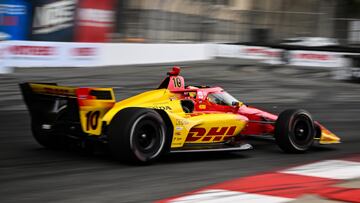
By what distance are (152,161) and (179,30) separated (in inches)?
704

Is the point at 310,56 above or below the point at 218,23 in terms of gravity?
below

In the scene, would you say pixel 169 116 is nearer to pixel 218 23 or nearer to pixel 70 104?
pixel 70 104

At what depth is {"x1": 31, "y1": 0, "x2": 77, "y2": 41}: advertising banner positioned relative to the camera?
19266 millimetres

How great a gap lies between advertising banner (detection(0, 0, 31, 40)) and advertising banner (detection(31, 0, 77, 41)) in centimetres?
28

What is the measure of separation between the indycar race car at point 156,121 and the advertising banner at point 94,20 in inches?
514

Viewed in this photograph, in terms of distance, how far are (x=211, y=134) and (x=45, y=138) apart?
6.65ft

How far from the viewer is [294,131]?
792cm

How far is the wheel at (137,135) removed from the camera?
6.40m

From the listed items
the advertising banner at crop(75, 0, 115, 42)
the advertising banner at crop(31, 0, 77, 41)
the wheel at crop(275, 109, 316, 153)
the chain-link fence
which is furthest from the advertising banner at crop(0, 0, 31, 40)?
the wheel at crop(275, 109, 316, 153)

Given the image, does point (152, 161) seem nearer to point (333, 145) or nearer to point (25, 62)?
point (333, 145)

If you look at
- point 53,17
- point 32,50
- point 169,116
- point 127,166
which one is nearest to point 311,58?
point 53,17

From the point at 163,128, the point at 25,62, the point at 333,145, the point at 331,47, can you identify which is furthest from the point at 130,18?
the point at 163,128

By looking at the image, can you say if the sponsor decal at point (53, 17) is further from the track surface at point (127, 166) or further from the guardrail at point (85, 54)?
the track surface at point (127, 166)

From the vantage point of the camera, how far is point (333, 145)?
9.17 meters
